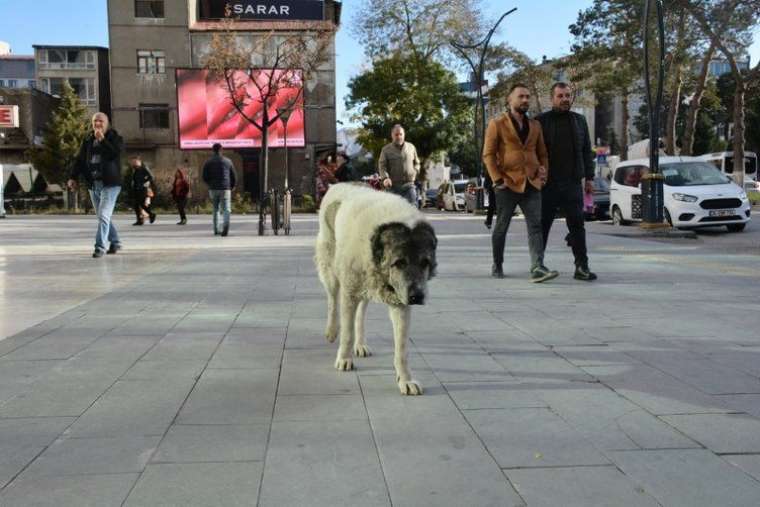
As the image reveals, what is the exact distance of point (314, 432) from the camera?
3.10 meters

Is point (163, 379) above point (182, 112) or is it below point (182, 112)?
below

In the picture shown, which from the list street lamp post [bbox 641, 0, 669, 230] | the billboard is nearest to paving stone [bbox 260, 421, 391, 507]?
street lamp post [bbox 641, 0, 669, 230]

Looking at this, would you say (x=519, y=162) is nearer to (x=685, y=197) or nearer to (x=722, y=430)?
(x=722, y=430)

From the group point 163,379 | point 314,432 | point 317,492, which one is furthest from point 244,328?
point 317,492

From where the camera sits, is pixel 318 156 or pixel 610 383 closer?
pixel 610 383

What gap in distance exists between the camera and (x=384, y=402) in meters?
3.52

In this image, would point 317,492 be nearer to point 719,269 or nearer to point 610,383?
point 610,383

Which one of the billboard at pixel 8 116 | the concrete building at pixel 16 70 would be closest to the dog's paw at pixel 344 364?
the billboard at pixel 8 116

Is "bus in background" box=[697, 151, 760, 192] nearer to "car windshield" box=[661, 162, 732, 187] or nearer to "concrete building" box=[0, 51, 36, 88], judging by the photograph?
"car windshield" box=[661, 162, 732, 187]

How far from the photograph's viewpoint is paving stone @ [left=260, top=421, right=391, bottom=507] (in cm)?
245

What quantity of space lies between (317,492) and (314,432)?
2.02ft

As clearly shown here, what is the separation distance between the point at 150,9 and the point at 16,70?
69919 millimetres

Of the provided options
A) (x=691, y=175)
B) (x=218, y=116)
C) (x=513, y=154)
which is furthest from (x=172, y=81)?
(x=513, y=154)

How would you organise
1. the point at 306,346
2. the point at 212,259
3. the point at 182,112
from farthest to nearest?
1. the point at 182,112
2. the point at 212,259
3. the point at 306,346
